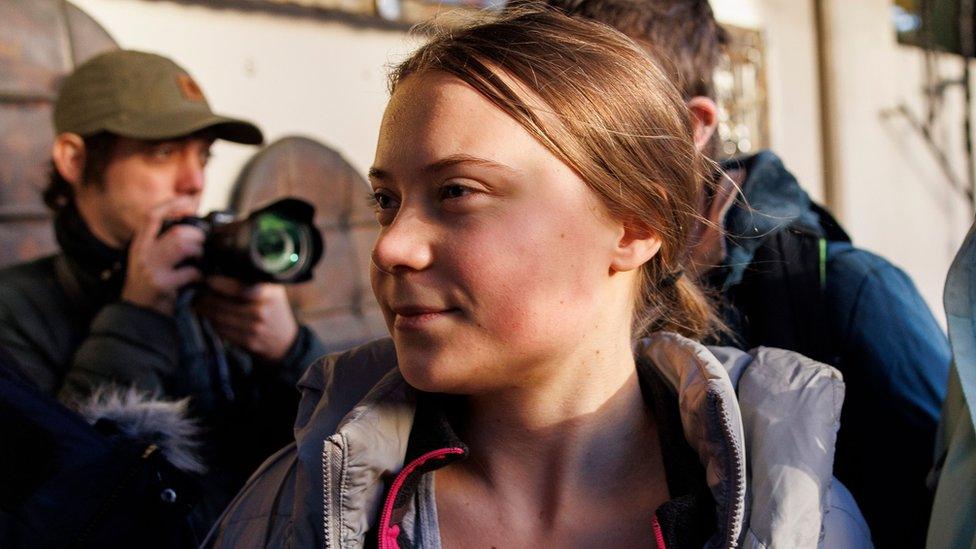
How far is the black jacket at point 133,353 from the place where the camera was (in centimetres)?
165

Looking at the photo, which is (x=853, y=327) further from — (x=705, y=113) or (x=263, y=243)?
(x=263, y=243)

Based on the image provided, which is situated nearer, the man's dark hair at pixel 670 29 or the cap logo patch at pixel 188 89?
the man's dark hair at pixel 670 29

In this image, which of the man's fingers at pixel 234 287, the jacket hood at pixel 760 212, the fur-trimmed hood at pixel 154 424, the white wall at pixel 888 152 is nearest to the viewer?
the fur-trimmed hood at pixel 154 424

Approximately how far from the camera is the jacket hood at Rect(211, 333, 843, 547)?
959mm

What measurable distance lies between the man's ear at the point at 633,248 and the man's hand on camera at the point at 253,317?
97cm

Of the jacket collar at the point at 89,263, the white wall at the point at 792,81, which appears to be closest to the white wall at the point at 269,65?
the jacket collar at the point at 89,263

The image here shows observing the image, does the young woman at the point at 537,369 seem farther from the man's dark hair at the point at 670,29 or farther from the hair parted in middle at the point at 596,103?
the man's dark hair at the point at 670,29

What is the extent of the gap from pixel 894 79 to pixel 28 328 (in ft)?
14.0

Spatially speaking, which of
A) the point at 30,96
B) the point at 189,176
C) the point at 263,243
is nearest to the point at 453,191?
the point at 263,243

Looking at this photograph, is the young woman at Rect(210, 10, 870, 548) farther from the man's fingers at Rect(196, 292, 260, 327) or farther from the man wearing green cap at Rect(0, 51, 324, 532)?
the man's fingers at Rect(196, 292, 260, 327)

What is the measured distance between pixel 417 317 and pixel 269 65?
183 cm

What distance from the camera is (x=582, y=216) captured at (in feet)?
3.34

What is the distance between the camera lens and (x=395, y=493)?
1041 millimetres

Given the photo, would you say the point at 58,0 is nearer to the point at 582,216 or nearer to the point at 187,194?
the point at 187,194
